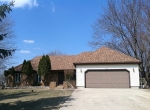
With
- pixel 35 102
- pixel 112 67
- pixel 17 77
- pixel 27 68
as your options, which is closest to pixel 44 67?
pixel 27 68

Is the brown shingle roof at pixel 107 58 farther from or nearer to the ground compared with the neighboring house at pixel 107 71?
farther from the ground

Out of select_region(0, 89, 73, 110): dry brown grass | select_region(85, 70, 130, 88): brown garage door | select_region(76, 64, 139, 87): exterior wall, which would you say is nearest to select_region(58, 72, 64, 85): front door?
select_region(76, 64, 139, 87): exterior wall

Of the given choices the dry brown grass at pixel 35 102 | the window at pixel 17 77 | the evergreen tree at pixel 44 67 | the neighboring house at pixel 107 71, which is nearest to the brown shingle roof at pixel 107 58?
the neighboring house at pixel 107 71

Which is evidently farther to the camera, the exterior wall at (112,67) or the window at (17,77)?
the window at (17,77)

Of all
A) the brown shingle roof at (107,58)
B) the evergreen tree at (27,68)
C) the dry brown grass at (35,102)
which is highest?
the brown shingle roof at (107,58)

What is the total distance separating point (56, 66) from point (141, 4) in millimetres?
15730

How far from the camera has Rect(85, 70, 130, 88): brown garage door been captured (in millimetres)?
25641

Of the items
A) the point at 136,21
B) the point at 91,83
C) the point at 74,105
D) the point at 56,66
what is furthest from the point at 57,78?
the point at 74,105

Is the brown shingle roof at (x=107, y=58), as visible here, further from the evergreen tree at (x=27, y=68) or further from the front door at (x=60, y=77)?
the evergreen tree at (x=27, y=68)

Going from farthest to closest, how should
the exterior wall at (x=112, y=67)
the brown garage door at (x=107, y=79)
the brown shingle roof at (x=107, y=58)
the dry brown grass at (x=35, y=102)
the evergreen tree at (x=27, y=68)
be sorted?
1. the evergreen tree at (x=27, y=68)
2. the brown shingle roof at (x=107, y=58)
3. the exterior wall at (x=112, y=67)
4. the brown garage door at (x=107, y=79)
5. the dry brown grass at (x=35, y=102)

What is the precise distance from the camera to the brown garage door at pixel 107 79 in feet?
84.1

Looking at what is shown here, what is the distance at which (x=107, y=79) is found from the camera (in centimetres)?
2584

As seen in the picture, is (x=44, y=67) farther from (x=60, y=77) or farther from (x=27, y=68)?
(x=60, y=77)

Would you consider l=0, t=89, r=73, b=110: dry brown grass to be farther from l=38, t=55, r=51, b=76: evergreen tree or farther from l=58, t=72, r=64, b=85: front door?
l=58, t=72, r=64, b=85: front door
